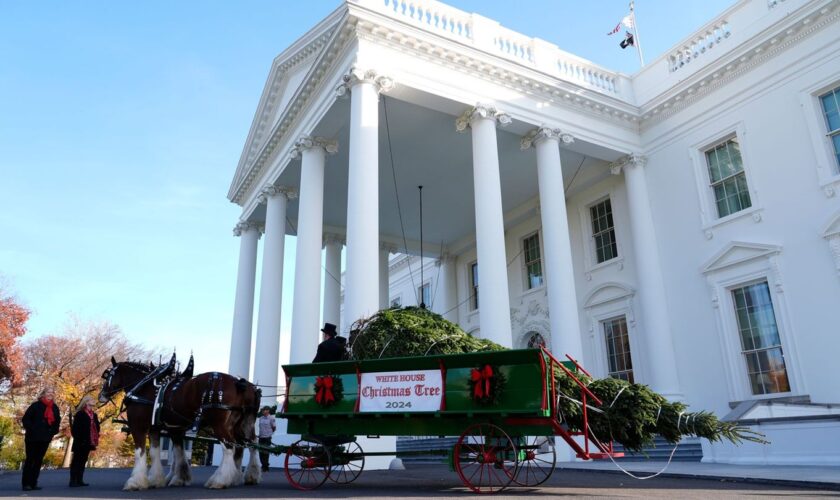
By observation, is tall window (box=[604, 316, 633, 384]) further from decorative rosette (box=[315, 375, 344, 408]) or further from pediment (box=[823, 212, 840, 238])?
decorative rosette (box=[315, 375, 344, 408])

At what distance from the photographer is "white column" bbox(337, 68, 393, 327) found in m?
11.7

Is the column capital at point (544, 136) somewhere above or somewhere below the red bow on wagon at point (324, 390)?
above

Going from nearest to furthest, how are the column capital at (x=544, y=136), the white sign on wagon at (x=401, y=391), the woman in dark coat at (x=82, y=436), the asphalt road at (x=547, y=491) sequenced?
the asphalt road at (x=547, y=491) < the white sign on wagon at (x=401, y=391) < the woman in dark coat at (x=82, y=436) < the column capital at (x=544, y=136)

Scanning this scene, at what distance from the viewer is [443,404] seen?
21.1 feet

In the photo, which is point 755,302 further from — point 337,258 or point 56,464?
point 56,464

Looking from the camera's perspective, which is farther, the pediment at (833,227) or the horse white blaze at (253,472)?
the pediment at (833,227)

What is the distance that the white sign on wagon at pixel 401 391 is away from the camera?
6523 mm

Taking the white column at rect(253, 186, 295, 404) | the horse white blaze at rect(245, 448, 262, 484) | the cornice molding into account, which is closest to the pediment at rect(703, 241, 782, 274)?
the cornice molding

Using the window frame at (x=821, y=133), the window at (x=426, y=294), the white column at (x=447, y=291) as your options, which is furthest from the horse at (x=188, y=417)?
the window at (x=426, y=294)

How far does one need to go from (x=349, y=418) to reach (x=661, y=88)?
1423cm

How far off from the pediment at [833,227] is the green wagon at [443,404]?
8.90 meters

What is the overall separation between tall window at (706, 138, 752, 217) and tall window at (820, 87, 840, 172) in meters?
1.99

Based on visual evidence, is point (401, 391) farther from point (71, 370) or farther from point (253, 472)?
point (71, 370)

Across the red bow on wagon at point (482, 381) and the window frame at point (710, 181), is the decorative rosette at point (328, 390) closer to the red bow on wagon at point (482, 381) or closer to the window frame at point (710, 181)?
the red bow on wagon at point (482, 381)
